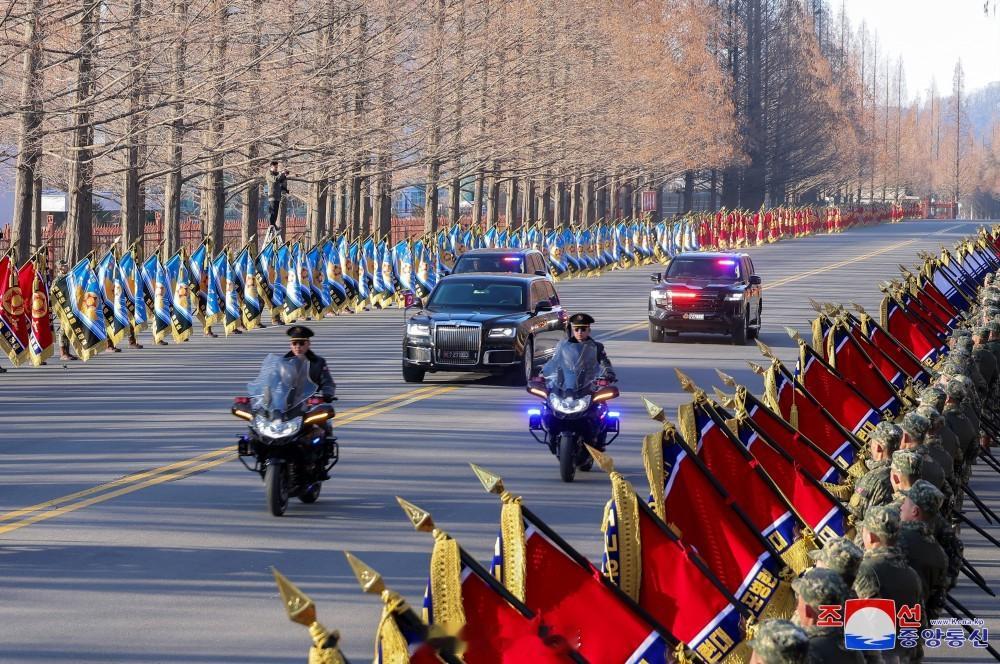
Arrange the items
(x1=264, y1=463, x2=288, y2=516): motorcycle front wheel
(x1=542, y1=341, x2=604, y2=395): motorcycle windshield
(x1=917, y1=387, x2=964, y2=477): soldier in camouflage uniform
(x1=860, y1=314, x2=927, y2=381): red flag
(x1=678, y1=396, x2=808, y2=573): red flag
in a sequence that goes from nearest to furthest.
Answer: (x1=678, y1=396, x2=808, y2=573): red flag < (x1=917, y1=387, x2=964, y2=477): soldier in camouflage uniform < (x1=264, y1=463, x2=288, y2=516): motorcycle front wheel < (x1=542, y1=341, x2=604, y2=395): motorcycle windshield < (x1=860, y1=314, x2=927, y2=381): red flag

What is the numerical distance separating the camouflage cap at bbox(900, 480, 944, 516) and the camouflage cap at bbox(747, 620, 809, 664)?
3.00 metres

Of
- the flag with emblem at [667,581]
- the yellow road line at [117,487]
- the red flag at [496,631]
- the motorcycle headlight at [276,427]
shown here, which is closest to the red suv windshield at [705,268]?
the yellow road line at [117,487]

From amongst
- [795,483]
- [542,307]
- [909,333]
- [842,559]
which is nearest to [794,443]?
[795,483]

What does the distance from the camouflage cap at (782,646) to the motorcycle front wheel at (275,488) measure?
8602mm

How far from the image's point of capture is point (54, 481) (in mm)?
14641

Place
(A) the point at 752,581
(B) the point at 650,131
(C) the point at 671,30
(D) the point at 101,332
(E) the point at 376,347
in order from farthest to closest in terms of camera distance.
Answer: (C) the point at 671,30
(B) the point at 650,131
(E) the point at 376,347
(D) the point at 101,332
(A) the point at 752,581

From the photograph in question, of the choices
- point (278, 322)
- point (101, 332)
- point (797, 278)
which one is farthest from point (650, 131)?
point (101, 332)

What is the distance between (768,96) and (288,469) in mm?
A: 102177

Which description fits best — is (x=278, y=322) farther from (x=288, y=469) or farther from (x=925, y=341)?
(x=288, y=469)

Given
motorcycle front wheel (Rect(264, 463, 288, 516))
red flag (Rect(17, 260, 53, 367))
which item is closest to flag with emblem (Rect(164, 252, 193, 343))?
red flag (Rect(17, 260, 53, 367))

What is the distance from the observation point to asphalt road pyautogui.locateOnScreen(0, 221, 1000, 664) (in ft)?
32.1

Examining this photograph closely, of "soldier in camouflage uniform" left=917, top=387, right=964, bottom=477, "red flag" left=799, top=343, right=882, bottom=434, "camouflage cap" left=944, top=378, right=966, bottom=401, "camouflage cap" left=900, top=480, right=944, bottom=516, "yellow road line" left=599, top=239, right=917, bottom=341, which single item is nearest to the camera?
"camouflage cap" left=900, top=480, right=944, bottom=516

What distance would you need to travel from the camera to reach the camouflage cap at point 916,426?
934 cm

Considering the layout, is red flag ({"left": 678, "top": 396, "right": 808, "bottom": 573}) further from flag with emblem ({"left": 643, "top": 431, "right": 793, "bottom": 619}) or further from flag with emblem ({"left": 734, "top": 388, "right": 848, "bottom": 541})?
flag with emblem ({"left": 643, "top": 431, "right": 793, "bottom": 619})
